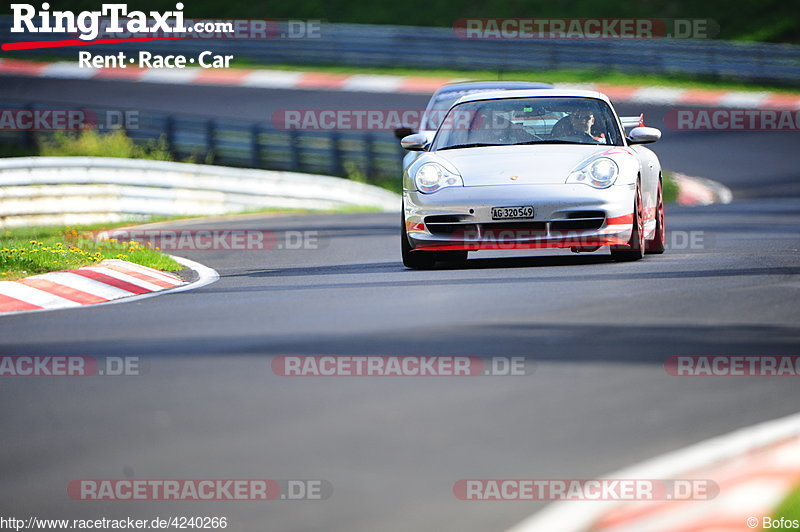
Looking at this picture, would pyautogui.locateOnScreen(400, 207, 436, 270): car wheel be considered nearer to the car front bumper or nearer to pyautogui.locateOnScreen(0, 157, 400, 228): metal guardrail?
the car front bumper

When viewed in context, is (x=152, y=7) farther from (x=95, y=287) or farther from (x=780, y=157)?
(x=95, y=287)

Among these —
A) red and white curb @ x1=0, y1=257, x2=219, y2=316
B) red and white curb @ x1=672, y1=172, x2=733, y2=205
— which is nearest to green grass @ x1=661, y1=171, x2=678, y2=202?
red and white curb @ x1=672, y1=172, x2=733, y2=205

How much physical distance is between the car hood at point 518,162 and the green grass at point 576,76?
24307 mm

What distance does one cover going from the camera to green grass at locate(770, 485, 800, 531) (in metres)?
4.46

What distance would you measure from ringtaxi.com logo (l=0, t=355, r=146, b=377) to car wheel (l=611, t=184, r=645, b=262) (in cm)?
504

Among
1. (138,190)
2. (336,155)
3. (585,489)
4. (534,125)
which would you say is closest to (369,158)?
(336,155)

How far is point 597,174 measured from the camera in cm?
1150

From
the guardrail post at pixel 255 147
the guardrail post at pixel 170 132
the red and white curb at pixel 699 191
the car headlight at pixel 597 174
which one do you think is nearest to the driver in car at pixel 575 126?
the car headlight at pixel 597 174

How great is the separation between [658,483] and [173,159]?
23.2 m

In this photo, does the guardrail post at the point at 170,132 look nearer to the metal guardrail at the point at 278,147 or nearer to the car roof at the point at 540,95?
the metal guardrail at the point at 278,147

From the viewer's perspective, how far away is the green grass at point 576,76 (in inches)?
1410

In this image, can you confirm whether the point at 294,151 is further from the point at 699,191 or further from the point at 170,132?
the point at 699,191

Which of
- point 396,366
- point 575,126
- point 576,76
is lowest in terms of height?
point 576,76

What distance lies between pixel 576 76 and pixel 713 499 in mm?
32846
